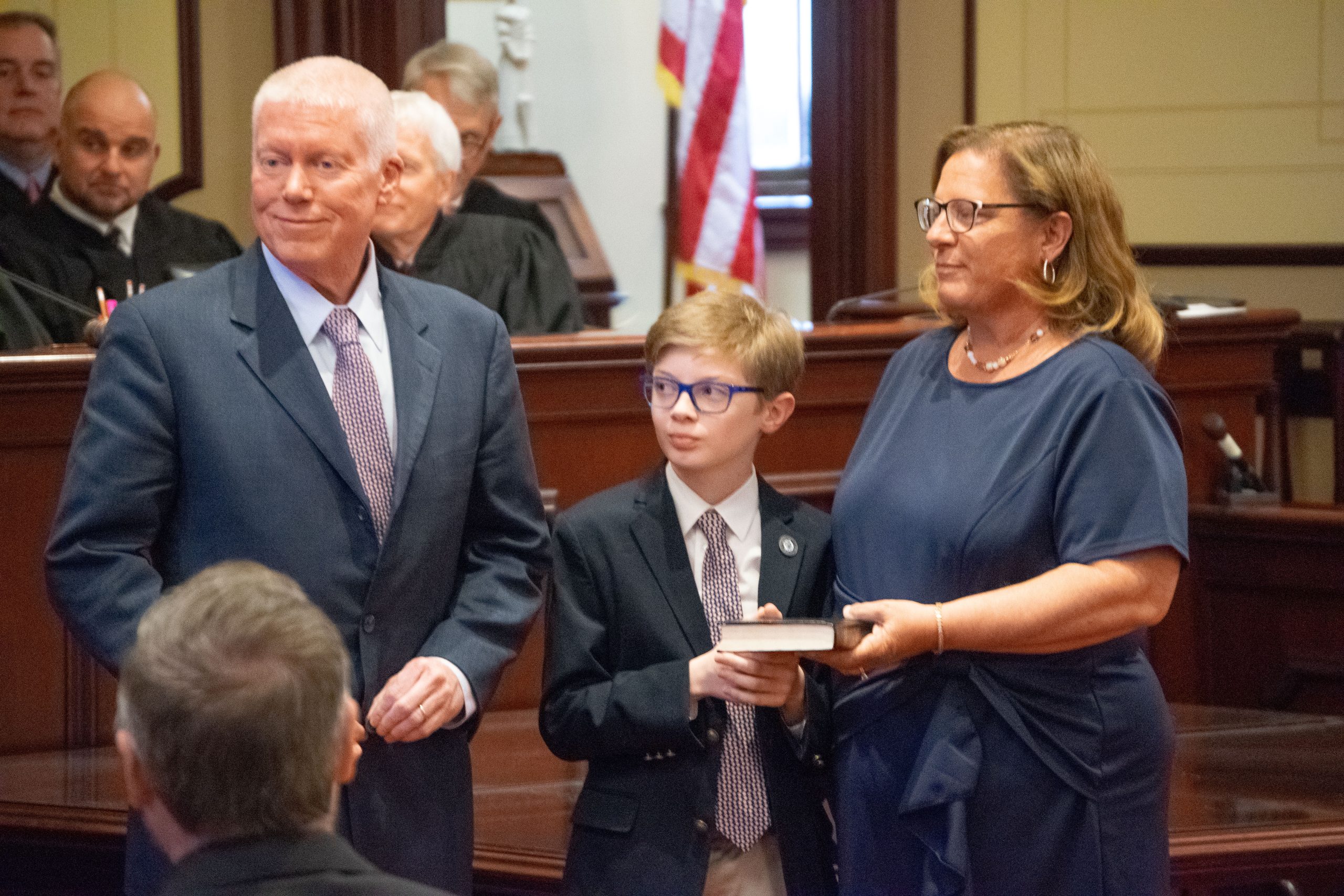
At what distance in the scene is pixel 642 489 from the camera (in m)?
2.20

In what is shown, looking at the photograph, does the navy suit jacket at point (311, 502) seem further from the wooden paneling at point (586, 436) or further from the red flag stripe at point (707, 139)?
the red flag stripe at point (707, 139)

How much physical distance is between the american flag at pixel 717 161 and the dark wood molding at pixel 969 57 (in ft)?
3.04

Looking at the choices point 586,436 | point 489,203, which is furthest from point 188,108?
point 586,436

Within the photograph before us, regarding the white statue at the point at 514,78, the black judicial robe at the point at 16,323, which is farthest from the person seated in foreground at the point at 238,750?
the white statue at the point at 514,78

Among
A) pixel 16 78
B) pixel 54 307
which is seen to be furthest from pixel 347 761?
pixel 16 78

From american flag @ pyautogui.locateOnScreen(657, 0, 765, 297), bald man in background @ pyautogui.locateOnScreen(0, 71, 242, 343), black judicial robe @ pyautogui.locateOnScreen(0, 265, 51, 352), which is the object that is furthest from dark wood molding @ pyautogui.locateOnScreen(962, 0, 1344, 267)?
black judicial robe @ pyautogui.locateOnScreen(0, 265, 51, 352)

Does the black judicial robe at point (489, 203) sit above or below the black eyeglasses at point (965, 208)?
above

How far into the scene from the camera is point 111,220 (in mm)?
4699

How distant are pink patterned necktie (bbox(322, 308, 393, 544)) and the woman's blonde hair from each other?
0.86m

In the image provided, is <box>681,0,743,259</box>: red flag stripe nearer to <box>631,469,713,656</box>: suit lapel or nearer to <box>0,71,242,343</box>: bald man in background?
<box>0,71,242,343</box>: bald man in background

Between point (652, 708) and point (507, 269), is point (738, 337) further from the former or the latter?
point (507, 269)

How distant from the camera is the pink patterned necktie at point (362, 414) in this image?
6.58 ft

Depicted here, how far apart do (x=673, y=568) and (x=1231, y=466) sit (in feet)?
7.76

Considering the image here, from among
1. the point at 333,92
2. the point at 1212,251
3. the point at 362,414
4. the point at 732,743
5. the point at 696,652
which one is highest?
the point at 333,92
